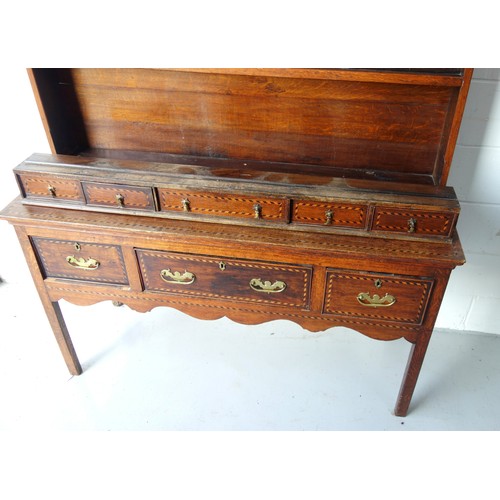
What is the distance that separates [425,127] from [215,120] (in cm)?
75

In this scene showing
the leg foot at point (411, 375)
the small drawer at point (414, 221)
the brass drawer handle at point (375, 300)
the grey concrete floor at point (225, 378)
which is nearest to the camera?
the small drawer at point (414, 221)

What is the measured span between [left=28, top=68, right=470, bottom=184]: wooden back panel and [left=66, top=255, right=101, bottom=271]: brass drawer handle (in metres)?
0.44

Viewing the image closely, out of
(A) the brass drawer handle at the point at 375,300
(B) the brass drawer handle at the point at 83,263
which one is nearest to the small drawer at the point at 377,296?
(A) the brass drawer handle at the point at 375,300

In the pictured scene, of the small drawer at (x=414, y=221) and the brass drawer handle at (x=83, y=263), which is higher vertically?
the small drawer at (x=414, y=221)

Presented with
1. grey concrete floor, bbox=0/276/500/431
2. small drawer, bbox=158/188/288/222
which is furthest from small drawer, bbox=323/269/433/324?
grey concrete floor, bbox=0/276/500/431

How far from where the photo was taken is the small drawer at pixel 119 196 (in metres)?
1.55

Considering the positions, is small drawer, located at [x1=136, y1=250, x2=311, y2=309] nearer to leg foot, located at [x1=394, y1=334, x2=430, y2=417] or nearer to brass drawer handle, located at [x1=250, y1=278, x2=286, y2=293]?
brass drawer handle, located at [x1=250, y1=278, x2=286, y2=293]

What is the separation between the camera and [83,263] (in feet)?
5.53

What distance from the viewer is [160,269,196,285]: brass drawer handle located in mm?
1617

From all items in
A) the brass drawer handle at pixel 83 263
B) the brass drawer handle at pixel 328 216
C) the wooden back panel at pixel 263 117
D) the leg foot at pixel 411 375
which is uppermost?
the wooden back panel at pixel 263 117

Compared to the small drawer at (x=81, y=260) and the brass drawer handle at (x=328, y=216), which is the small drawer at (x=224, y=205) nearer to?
the brass drawer handle at (x=328, y=216)

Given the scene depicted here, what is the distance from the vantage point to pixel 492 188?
1.82 m

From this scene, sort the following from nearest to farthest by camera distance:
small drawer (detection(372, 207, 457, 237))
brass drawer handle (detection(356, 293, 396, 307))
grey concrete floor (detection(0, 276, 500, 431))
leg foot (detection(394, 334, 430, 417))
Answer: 1. small drawer (detection(372, 207, 457, 237))
2. brass drawer handle (detection(356, 293, 396, 307))
3. leg foot (detection(394, 334, 430, 417))
4. grey concrete floor (detection(0, 276, 500, 431))

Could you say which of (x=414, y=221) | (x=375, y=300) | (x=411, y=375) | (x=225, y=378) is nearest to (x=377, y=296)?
(x=375, y=300)
